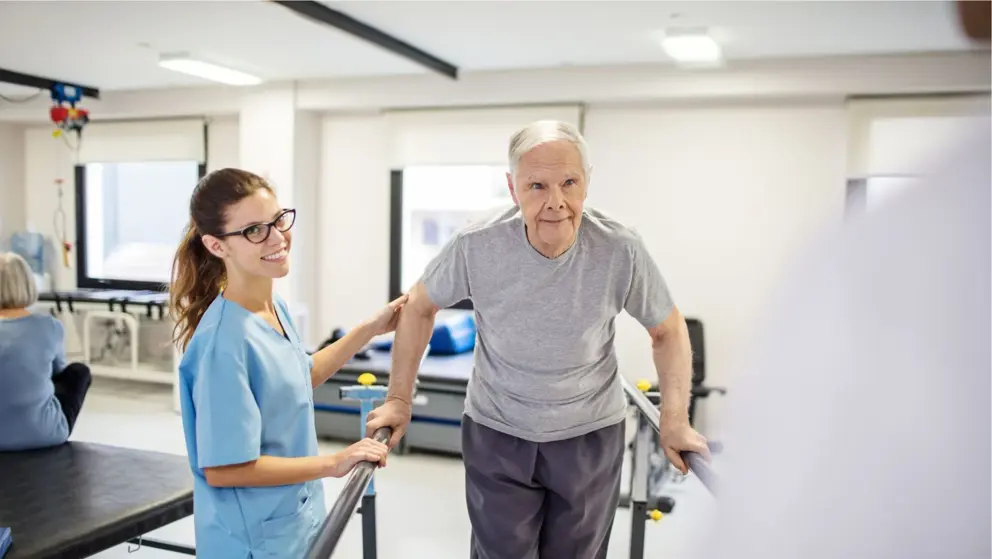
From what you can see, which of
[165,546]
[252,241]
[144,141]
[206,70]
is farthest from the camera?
[144,141]

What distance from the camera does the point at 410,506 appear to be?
14.4 ft

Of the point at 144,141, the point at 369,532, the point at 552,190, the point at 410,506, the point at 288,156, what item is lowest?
the point at 410,506

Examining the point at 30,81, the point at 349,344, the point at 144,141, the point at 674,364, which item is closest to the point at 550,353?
the point at 674,364

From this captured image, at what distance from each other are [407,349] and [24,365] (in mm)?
2180

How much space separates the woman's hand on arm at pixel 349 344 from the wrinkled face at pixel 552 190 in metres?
0.53

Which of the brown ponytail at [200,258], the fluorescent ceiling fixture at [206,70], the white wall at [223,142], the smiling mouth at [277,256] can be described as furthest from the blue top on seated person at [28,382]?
the white wall at [223,142]

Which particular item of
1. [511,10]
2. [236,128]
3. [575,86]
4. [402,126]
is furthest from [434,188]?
[511,10]

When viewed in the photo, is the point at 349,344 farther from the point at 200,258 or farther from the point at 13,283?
the point at 13,283

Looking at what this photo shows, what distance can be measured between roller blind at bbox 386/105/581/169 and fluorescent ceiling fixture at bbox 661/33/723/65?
1127 mm

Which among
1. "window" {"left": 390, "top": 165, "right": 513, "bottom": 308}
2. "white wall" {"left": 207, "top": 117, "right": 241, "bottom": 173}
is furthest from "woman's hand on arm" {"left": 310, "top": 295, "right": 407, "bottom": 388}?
"white wall" {"left": 207, "top": 117, "right": 241, "bottom": 173}

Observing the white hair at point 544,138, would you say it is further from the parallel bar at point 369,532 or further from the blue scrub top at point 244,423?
the parallel bar at point 369,532

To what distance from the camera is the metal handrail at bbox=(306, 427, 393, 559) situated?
4.32 feet

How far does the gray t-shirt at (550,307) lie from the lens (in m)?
1.83

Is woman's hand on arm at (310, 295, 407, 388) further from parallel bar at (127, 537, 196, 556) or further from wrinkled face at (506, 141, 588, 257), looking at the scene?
parallel bar at (127, 537, 196, 556)
